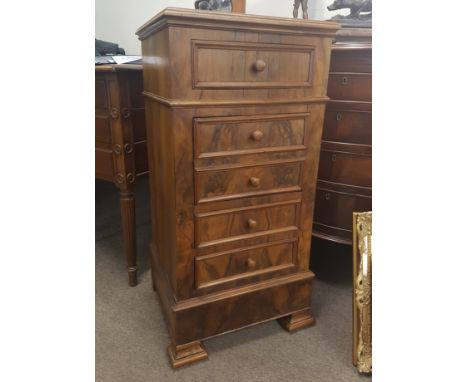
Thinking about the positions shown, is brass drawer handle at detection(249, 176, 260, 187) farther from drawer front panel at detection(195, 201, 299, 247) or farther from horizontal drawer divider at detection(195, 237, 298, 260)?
horizontal drawer divider at detection(195, 237, 298, 260)

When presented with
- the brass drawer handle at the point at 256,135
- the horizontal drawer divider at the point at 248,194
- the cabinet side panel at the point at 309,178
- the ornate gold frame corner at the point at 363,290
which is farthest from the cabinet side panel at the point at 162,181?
the ornate gold frame corner at the point at 363,290

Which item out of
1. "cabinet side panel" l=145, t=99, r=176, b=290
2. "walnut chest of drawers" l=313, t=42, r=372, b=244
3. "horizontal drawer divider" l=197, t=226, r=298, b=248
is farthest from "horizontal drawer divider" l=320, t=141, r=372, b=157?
"cabinet side panel" l=145, t=99, r=176, b=290

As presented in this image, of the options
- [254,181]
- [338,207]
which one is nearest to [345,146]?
[338,207]

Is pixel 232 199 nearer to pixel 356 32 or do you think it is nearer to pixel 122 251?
pixel 356 32

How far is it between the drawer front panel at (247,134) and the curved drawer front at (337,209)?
0.40 m

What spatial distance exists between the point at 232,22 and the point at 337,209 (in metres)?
0.83

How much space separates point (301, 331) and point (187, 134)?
842 mm

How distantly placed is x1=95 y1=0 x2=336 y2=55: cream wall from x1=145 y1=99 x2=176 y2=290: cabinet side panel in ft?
2.83

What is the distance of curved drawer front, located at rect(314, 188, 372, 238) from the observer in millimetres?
1422

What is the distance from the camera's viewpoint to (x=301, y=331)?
4.48 ft

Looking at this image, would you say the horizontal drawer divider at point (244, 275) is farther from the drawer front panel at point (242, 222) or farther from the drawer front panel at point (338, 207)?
the drawer front panel at point (338, 207)

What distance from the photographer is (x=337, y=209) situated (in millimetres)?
1468

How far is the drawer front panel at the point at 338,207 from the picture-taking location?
142 centimetres

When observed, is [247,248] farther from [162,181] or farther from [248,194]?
[162,181]
